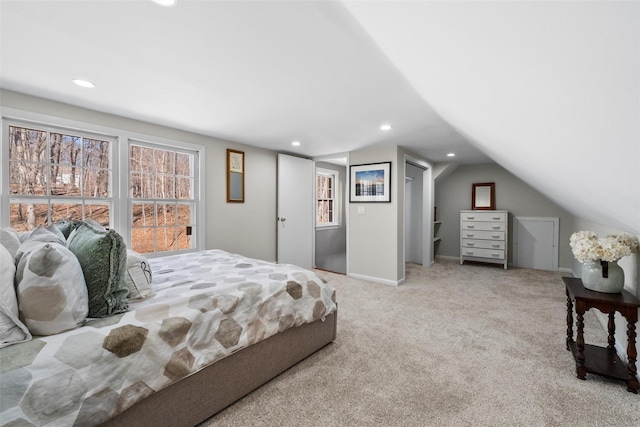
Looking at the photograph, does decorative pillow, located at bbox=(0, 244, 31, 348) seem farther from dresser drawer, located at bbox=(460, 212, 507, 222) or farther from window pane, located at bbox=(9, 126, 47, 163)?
dresser drawer, located at bbox=(460, 212, 507, 222)

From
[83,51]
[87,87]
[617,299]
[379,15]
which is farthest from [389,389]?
[87,87]

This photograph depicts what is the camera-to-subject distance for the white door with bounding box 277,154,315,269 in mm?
4637

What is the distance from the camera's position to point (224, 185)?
155 inches

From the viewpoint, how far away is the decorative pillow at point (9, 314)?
1.04 metres

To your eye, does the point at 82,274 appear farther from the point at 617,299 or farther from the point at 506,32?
the point at 617,299

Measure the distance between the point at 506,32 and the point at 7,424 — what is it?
75.1 inches

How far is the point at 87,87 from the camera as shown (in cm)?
225

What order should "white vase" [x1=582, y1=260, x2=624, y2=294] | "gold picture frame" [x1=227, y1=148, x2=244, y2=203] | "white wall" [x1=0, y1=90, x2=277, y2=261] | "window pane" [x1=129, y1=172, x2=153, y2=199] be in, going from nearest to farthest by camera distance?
"white vase" [x1=582, y1=260, x2=624, y2=294], "white wall" [x1=0, y1=90, x2=277, y2=261], "window pane" [x1=129, y1=172, x2=153, y2=199], "gold picture frame" [x1=227, y1=148, x2=244, y2=203]

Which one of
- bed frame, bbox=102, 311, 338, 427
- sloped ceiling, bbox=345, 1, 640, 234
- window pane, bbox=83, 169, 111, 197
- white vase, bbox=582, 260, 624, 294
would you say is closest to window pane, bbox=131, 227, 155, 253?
window pane, bbox=83, 169, 111, 197

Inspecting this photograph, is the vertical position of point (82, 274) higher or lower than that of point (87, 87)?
lower

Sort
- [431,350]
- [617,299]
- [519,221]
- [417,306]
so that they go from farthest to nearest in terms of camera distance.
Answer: [519,221]
[417,306]
[431,350]
[617,299]

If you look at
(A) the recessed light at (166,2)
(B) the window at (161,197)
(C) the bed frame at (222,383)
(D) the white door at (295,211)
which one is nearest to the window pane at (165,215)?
(B) the window at (161,197)

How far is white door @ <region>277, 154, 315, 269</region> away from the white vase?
3700 mm

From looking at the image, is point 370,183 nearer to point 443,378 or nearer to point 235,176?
point 235,176
